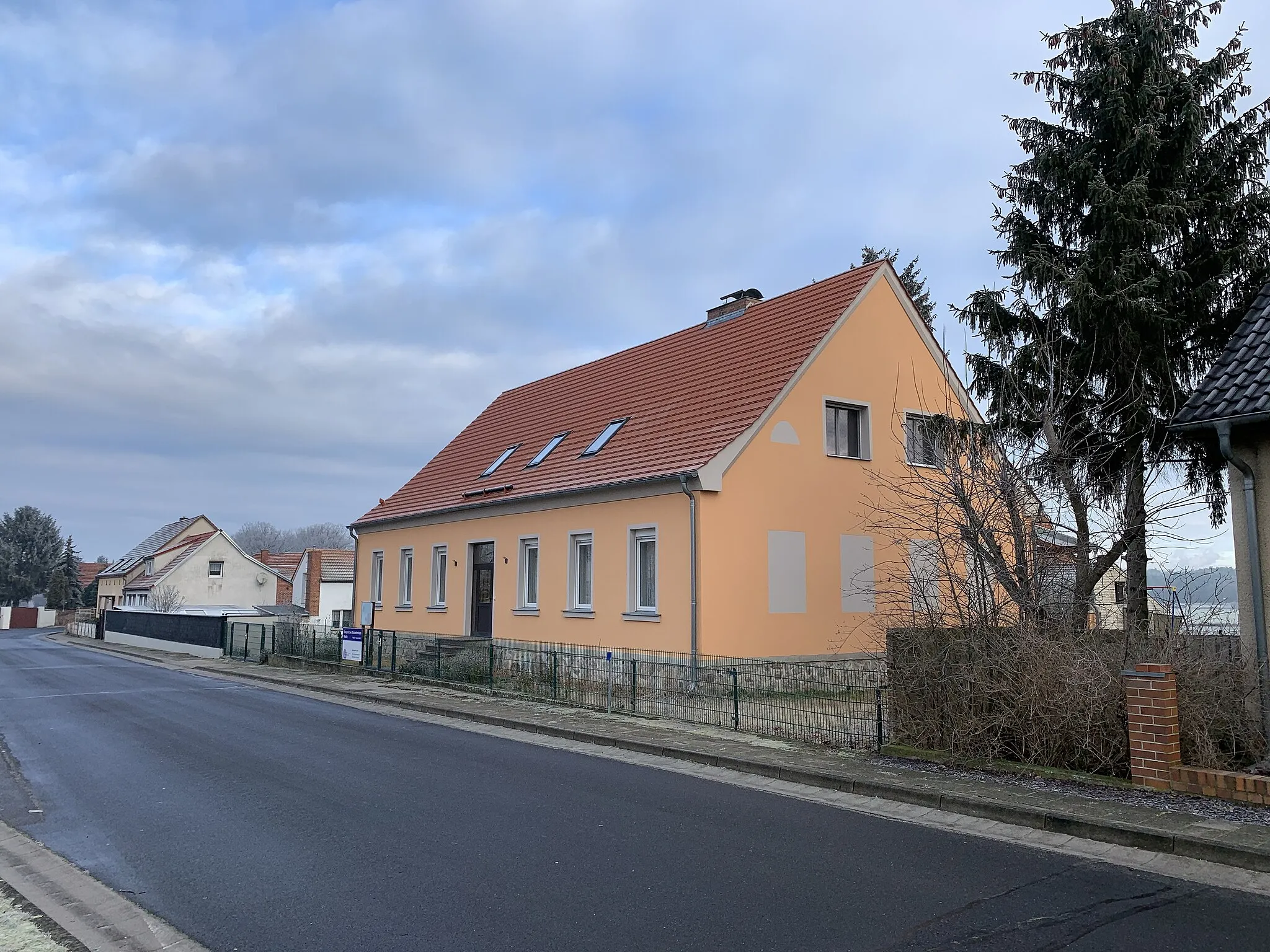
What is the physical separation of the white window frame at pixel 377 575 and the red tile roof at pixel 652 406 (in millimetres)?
1339

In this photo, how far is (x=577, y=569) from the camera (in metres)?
20.3

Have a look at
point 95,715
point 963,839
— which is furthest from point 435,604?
point 963,839

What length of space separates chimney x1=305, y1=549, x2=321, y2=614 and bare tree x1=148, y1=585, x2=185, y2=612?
31.7 feet

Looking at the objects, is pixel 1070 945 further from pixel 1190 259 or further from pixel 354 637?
pixel 354 637

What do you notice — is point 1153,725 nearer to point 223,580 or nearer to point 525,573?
point 525,573

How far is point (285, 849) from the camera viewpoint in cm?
699

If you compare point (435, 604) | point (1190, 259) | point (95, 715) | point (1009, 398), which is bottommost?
point (95, 715)

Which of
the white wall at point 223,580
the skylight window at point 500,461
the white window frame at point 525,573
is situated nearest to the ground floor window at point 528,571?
the white window frame at point 525,573

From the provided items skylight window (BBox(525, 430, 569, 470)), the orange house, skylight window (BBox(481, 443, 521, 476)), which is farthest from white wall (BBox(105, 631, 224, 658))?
skylight window (BBox(525, 430, 569, 470))

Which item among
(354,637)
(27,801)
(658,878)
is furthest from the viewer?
(354,637)

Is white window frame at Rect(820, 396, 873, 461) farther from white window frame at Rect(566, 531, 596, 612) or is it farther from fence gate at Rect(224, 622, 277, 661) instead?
fence gate at Rect(224, 622, 277, 661)

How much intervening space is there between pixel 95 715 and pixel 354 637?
748 centimetres

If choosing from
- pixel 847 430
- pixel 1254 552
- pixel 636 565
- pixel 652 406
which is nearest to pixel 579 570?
pixel 636 565

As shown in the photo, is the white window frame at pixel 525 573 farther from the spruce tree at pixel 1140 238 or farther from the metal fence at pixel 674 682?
the spruce tree at pixel 1140 238
